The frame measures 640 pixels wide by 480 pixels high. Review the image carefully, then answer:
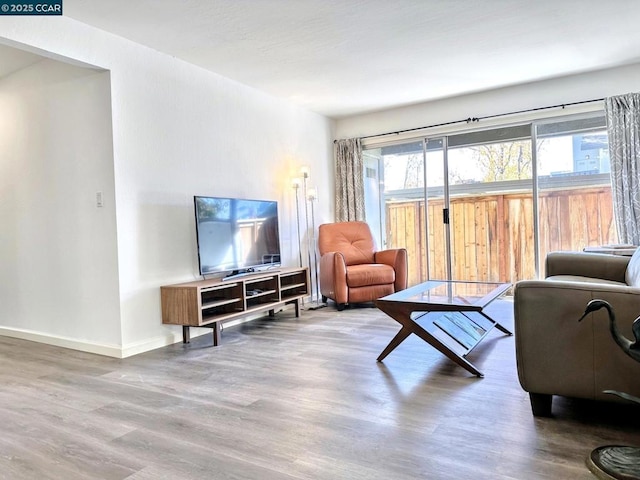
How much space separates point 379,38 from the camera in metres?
3.36

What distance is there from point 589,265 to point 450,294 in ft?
3.62

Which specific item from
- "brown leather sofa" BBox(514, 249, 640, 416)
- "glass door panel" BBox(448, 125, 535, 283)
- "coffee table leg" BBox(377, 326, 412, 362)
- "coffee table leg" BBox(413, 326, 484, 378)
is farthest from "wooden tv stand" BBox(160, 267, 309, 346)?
"brown leather sofa" BBox(514, 249, 640, 416)

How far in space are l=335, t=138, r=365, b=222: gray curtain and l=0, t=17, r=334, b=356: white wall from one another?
1.51 m

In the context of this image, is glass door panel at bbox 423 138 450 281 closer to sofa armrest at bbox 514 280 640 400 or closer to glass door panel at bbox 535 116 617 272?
glass door panel at bbox 535 116 617 272

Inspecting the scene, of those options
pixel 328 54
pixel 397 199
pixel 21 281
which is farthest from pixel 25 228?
pixel 397 199

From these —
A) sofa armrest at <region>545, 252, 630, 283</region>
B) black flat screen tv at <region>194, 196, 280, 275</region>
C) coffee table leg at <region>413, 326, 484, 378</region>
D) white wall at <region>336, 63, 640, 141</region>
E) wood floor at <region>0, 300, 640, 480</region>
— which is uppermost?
white wall at <region>336, 63, 640, 141</region>

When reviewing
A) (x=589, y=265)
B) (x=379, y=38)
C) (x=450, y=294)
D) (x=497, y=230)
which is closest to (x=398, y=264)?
(x=497, y=230)

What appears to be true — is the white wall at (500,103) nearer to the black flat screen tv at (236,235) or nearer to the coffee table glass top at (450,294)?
the black flat screen tv at (236,235)

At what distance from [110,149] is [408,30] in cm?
244

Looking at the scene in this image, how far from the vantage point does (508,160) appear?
498 centimetres

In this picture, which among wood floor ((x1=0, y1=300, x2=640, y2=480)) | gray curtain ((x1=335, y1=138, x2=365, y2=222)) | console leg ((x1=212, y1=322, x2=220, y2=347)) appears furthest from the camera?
gray curtain ((x1=335, y1=138, x2=365, y2=222))

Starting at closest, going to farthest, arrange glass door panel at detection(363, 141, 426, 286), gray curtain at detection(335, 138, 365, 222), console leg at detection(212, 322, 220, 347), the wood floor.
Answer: the wood floor → console leg at detection(212, 322, 220, 347) → glass door panel at detection(363, 141, 426, 286) → gray curtain at detection(335, 138, 365, 222)

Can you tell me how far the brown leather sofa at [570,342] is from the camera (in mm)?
1648

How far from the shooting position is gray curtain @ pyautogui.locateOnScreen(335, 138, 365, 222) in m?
5.73
